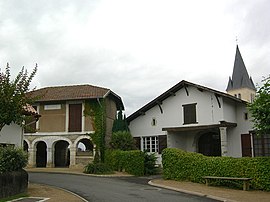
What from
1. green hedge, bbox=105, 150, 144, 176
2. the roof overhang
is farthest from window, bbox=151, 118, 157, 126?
green hedge, bbox=105, 150, 144, 176

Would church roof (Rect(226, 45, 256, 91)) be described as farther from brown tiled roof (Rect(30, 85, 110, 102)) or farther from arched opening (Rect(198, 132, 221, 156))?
brown tiled roof (Rect(30, 85, 110, 102))

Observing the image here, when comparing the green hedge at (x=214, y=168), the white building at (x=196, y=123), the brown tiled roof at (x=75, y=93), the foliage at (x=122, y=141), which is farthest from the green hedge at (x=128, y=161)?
the brown tiled roof at (x=75, y=93)

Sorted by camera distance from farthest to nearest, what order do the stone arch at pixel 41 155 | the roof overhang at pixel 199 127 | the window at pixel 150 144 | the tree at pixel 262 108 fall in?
1. the stone arch at pixel 41 155
2. the window at pixel 150 144
3. the roof overhang at pixel 199 127
4. the tree at pixel 262 108

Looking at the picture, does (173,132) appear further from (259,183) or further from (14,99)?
(14,99)

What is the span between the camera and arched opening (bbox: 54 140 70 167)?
101ft

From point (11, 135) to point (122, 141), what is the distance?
10.9 m

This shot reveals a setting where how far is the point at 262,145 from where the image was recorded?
22.3 meters

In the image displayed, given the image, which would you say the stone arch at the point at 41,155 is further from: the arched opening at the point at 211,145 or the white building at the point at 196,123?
the arched opening at the point at 211,145

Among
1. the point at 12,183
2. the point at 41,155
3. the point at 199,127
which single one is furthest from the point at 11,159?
the point at 41,155

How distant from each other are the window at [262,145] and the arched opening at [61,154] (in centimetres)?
1682

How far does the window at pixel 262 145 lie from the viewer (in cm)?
2199

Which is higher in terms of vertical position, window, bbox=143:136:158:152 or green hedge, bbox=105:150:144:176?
window, bbox=143:136:158:152

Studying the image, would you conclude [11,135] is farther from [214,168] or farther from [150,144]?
[150,144]

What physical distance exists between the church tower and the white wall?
51.4 m
